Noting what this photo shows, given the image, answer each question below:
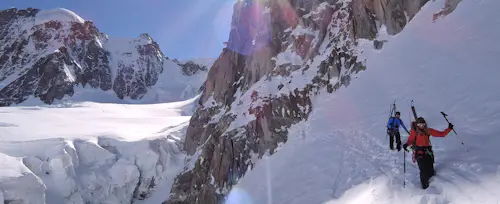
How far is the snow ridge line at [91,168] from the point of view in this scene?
39.5 meters

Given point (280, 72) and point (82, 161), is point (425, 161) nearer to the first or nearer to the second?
point (280, 72)

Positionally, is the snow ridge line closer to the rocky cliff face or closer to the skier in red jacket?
the rocky cliff face

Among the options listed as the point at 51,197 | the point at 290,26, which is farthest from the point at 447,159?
the point at 51,197

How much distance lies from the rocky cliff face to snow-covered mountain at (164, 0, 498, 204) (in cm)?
10

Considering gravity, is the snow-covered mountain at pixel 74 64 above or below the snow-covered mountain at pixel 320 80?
above

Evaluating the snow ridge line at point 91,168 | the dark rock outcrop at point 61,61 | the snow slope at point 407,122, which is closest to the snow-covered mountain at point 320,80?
the snow slope at point 407,122

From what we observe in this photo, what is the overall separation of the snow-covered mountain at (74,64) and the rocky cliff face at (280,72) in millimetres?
86102

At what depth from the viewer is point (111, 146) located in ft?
161

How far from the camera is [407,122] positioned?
14.4 meters

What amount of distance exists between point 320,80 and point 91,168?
110ft

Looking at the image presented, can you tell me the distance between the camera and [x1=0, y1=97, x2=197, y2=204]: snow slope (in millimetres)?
38281

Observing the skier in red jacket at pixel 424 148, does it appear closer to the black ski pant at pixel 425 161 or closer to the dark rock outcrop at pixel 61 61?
the black ski pant at pixel 425 161

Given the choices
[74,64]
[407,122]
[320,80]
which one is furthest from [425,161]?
[74,64]

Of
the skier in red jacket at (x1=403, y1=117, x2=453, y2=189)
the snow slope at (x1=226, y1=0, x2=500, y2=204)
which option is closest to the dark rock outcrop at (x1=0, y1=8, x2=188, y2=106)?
the snow slope at (x1=226, y1=0, x2=500, y2=204)
